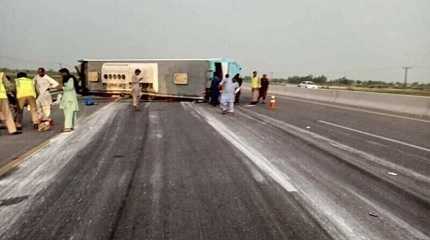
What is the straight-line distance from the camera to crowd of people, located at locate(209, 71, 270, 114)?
20.2m

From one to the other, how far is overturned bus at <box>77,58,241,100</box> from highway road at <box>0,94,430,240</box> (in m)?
17.0

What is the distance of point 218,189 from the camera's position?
6.43 m

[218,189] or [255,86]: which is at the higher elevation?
[255,86]

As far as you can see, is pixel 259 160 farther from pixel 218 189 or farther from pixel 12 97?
pixel 12 97

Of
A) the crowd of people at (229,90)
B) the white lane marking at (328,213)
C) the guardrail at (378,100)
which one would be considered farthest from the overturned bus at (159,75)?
the white lane marking at (328,213)

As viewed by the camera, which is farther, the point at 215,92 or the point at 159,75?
the point at 159,75

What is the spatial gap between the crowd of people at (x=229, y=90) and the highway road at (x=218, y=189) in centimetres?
832

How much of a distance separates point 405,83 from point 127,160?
90249 mm

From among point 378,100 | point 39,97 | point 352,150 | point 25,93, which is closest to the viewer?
point 352,150

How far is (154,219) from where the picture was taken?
16.8 feet

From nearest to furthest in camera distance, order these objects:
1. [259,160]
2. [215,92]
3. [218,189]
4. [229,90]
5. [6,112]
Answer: [218,189], [259,160], [6,112], [229,90], [215,92]

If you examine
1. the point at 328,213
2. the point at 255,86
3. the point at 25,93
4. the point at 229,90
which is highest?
the point at 25,93

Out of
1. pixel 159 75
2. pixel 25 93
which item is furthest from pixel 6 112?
pixel 159 75

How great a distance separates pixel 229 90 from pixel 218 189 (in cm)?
1391
